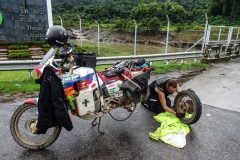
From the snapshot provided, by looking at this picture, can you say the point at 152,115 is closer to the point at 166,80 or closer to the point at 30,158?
the point at 166,80

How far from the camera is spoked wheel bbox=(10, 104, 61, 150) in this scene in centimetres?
366

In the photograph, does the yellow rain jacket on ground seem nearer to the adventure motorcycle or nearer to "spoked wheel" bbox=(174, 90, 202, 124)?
"spoked wheel" bbox=(174, 90, 202, 124)

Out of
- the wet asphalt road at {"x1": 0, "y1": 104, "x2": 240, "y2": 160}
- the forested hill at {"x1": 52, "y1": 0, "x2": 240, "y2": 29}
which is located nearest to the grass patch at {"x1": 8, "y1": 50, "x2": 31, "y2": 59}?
the wet asphalt road at {"x1": 0, "y1": 104, "x2": 240, "y2": 160}

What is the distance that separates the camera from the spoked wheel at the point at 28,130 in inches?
144

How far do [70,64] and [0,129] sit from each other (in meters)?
1.77

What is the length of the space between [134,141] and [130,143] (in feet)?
0.31

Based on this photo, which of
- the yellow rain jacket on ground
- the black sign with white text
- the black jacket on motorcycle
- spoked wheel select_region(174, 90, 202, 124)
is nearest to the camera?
the black jacket on motorcycle

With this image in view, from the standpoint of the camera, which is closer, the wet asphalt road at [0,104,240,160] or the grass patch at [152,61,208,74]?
the wet asphalt road at [0,104,240,160]

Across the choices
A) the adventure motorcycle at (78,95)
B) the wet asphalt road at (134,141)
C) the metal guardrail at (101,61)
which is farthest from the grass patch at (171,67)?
the adventure motorcycle at (78,95)

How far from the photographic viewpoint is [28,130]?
3.82 metres

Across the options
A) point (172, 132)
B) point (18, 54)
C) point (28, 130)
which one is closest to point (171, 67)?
point (172, 132)

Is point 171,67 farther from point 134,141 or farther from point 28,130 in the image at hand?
point 28,130

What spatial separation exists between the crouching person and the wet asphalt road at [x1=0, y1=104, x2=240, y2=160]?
0.33 metres

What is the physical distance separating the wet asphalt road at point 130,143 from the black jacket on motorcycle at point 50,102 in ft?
1.44
